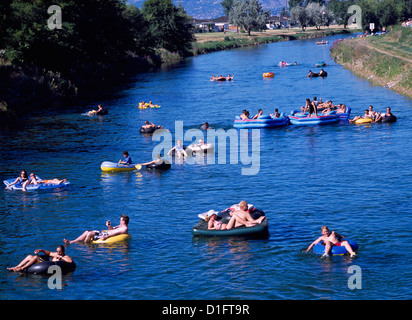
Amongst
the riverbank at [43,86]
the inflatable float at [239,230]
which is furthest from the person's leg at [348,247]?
the riverbank at [43,86]

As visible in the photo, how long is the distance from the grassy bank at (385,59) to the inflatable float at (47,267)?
42.9m

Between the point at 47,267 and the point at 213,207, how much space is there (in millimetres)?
9502

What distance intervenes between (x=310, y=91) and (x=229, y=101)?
30.6 feet

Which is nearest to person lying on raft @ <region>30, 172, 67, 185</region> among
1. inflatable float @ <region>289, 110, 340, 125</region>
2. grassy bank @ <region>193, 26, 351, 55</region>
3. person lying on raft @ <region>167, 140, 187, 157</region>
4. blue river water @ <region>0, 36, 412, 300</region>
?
blue river water @ <region>0, 36, 412, 300</region>

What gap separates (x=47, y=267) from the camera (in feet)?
72.1

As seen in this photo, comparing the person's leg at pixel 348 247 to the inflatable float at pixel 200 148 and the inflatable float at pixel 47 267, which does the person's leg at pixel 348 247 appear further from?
the inflatable float at pixel 200 148

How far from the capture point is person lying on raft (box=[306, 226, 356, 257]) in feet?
74.3

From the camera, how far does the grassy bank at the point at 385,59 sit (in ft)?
203

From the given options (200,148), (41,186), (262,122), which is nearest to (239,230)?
(41,186)

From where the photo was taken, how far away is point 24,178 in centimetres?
3350

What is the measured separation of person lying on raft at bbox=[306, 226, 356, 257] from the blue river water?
416 mm

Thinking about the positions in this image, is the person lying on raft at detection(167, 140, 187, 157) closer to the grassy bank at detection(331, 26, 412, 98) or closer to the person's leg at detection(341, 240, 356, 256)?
the person's leg at detection(341, 240, 356, 256)

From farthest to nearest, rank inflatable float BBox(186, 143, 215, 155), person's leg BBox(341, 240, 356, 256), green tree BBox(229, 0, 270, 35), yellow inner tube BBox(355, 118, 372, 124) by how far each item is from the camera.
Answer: green tree BBox(229, 0, 270, 35) → yellow inner tube BBox(355, 118, 372, 124) → inflatable float BBox(186, 143, 215, 155) → person's leg BBox(341, 240, 356, 256)
